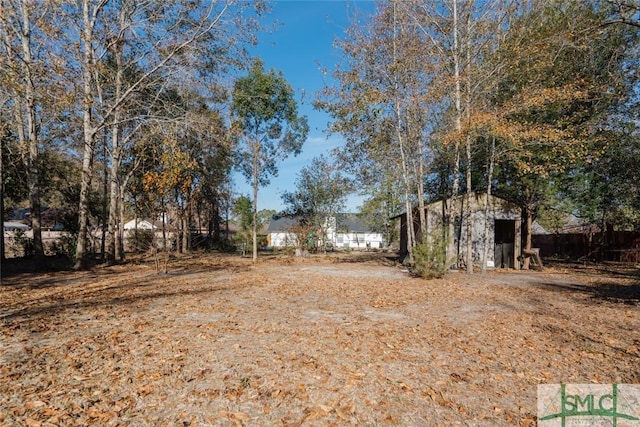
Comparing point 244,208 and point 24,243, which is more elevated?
point 244,208

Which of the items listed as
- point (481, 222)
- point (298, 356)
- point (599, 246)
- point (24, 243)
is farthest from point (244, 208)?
point (298, 356)

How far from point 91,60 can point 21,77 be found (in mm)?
2558

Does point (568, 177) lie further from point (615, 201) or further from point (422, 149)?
point (422, 149)

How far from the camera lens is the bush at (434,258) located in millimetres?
11805

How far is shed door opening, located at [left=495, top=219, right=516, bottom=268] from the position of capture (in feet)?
55.5

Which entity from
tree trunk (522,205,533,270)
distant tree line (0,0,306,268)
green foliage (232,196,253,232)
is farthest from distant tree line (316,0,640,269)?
green foliage (232,196,253,232)

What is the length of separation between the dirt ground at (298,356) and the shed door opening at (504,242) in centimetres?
848

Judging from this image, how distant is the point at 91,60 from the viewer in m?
11.7

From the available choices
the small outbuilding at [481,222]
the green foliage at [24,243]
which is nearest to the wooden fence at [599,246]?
the small outbuilding at [481,222]

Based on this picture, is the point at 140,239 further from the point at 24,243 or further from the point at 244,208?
the point at 244,208

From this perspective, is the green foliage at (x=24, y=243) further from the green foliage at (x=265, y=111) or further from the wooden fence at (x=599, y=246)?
the wooden fence at (x=599, y=246)

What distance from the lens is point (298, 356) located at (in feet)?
14.2
